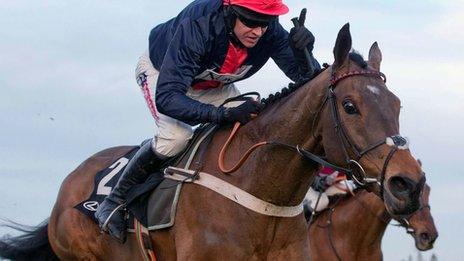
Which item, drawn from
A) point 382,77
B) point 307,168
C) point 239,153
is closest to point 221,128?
point 239,153

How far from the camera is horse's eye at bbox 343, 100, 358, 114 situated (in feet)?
20.5

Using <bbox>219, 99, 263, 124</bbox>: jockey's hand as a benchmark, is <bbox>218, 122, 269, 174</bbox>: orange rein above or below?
below

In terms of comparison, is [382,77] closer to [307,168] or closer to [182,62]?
[307,168]

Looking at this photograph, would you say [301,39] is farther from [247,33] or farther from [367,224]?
[367,224]

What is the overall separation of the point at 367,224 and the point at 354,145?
239 inches

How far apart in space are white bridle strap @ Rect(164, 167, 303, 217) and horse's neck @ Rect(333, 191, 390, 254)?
16.9 feet

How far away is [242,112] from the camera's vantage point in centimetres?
713

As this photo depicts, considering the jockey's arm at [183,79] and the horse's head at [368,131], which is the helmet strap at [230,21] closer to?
the jockey's arm at [183,79]

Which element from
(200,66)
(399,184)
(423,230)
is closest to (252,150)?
(200,66)

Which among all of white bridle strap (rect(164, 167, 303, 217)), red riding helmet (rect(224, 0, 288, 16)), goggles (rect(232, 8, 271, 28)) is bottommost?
white bridle strap (rect(164, 167, 303, 217))

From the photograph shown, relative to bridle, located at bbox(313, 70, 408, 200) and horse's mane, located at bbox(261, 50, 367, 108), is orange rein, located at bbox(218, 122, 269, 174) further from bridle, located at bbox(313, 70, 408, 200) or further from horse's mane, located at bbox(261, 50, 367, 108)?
bridle, located at bbox(313, 70, 408, 200)

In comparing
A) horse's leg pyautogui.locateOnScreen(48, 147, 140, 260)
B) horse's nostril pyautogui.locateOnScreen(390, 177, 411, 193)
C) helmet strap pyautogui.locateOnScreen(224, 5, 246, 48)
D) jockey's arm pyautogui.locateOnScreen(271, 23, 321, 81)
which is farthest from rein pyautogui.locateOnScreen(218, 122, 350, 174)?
horse's leg pyautogui.locateOnScreen(48, 147, 140, 260)

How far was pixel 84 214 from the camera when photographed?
28.4 feet

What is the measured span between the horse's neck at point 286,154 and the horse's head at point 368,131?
0.61ft
